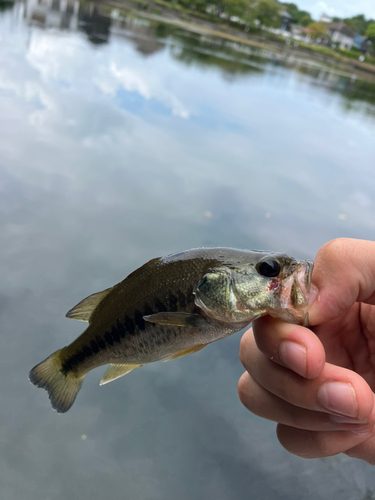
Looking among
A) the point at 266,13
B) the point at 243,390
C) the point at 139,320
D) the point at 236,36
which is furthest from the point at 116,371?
the point at 266,13

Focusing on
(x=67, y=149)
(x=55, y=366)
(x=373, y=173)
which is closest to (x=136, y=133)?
(x=67, y=149)

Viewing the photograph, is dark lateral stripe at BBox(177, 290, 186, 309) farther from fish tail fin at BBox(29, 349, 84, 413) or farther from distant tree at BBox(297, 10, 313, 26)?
distant tree at BBox(297, 10, 313, 26)

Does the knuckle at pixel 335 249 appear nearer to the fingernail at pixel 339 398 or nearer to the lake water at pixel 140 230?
the fingernail at pixel 339 398

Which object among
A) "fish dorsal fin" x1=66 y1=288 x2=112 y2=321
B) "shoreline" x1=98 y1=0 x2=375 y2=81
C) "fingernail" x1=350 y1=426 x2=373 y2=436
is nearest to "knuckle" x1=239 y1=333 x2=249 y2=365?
"fingernail" x1=350 y1=426 x2=373 y2=436

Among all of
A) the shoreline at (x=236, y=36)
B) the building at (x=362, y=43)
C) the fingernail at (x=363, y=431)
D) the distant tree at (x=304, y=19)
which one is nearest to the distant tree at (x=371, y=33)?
the building at (x=362, y=43)

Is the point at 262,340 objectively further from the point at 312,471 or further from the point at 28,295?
the point at 28,295
